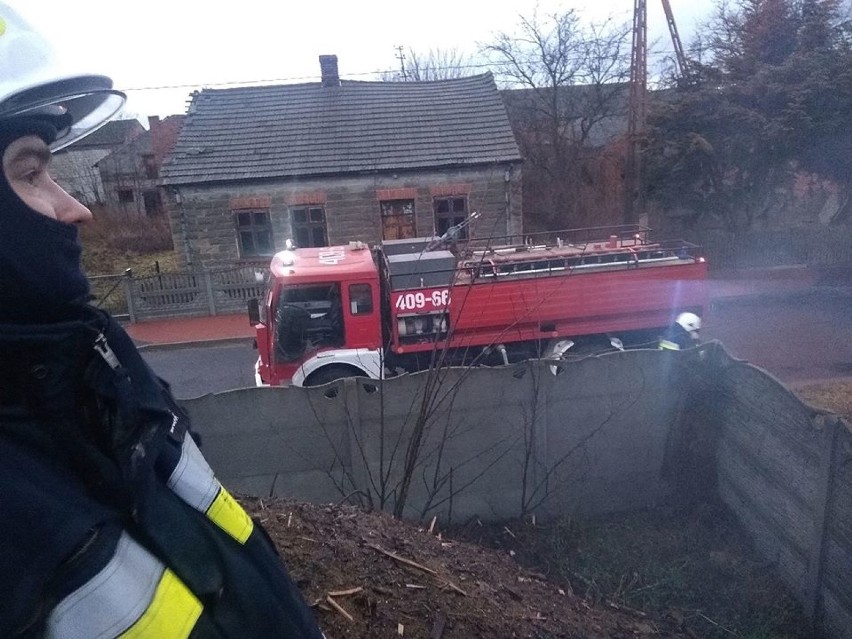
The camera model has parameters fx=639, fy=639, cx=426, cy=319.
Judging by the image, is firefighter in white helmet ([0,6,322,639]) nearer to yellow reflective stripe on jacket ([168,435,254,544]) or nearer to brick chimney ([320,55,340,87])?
yellow reflective stripe on jacket ([168,435,254,544])

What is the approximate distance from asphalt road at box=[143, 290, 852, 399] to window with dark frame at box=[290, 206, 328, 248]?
406 cm

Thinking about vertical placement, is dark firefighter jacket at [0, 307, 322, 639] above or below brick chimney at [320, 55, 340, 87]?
below

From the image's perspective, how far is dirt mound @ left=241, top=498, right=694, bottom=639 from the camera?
3.30 meters

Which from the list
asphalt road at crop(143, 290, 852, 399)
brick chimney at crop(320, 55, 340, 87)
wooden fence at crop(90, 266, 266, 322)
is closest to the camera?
asphalt road at crop(143, 290, 852, 399)

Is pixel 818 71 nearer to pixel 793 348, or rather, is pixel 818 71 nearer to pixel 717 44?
pixel 717 44

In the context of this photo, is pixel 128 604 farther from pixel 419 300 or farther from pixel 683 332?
pixel 683 332

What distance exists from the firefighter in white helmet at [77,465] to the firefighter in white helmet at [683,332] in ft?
28.2

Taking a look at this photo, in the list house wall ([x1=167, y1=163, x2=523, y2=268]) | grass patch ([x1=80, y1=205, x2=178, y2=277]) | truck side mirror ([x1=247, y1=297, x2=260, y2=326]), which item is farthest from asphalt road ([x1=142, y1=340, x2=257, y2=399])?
grass patch ([x1=80, y1=205, x2=178, y2=277])

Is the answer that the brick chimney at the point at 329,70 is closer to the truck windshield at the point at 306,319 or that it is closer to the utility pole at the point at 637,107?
the utility pole at the point at 637,107

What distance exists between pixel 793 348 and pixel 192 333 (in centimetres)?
1286

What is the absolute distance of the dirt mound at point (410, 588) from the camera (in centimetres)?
330

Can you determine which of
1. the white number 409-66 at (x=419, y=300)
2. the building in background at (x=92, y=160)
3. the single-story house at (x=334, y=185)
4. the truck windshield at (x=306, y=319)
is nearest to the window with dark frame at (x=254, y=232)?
the single-story house at (x=334, y=185)

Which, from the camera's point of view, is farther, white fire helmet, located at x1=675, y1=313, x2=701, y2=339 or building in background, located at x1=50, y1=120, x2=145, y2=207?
building in background, located at x1=50, y1=120, x2=145, y2=207

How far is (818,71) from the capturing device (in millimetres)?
15703
